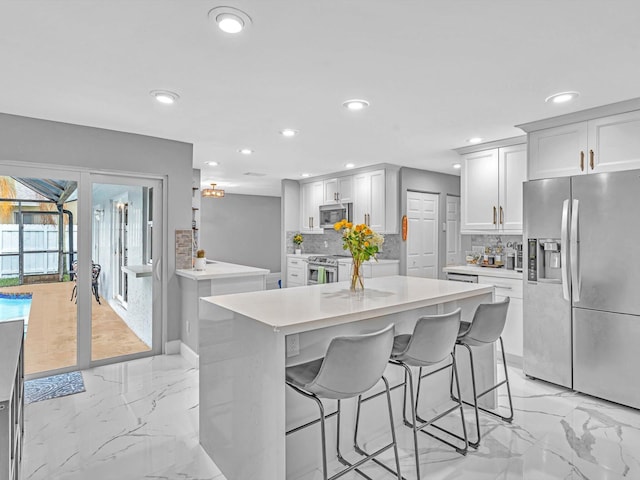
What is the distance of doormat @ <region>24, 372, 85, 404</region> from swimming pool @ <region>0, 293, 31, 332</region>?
483 millimetres

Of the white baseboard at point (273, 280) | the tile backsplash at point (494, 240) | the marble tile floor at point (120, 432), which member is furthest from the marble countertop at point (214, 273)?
the white baseboard at point (273, 280)

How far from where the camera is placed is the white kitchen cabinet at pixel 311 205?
6.90m

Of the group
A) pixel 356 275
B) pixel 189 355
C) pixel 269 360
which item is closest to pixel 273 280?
pixel 189 355

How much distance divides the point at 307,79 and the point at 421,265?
4.28 metres

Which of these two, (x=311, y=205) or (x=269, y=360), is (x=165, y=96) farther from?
(x=311, y=205)

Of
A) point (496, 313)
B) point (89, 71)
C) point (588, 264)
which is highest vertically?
point (89, 71)

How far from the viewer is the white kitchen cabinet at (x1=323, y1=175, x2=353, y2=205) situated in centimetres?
628

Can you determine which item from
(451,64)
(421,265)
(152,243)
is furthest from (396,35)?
(421,265)

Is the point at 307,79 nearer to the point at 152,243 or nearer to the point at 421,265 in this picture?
the point at 152,243

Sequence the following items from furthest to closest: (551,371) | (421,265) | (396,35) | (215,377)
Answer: (421,265) < (551,371) < (215,377) < (396,35)

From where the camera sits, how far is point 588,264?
3014 mm

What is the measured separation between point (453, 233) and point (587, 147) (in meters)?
3.57

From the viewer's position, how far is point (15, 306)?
331cm

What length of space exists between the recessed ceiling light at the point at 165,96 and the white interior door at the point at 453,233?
5002 mm
